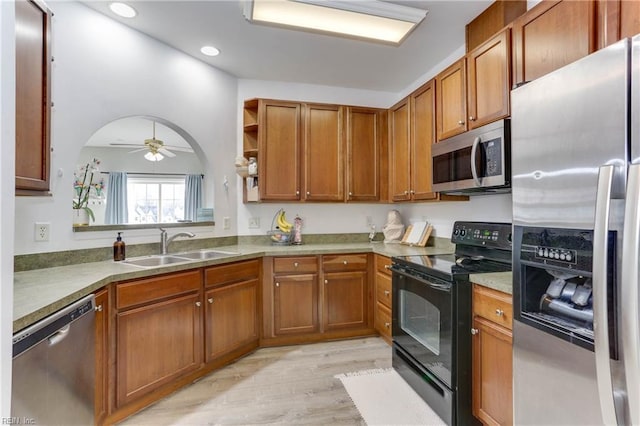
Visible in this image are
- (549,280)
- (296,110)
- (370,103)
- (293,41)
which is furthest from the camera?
(370,103)

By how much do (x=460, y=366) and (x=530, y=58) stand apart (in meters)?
1.76

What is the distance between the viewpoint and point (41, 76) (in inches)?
56.1

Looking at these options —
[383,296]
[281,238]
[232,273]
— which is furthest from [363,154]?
[232,273]

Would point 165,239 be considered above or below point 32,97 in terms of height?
below

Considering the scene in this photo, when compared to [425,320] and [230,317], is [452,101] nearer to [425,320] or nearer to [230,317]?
[425,320]

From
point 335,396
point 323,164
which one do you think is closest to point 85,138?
point 323,164

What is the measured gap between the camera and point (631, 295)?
0.89 meters

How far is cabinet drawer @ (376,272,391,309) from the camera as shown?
111 inches

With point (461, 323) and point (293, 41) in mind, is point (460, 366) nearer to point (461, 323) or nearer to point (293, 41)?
point (461, 323)

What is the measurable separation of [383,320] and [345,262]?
2.14 ft

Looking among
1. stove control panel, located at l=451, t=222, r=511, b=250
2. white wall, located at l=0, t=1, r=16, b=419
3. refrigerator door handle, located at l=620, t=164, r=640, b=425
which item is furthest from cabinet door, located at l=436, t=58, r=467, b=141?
white wall, located at l=0, t=1, r=16, b=419

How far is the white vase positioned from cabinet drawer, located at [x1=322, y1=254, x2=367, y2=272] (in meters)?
1.99

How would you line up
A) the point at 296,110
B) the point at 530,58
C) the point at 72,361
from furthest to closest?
the point at 296,110 → the point at 530,58 → the point at 72,361

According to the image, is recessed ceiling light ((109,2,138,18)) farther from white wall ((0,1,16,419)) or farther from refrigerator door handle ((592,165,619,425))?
refrigerator door handle ((592,165,619,425))
